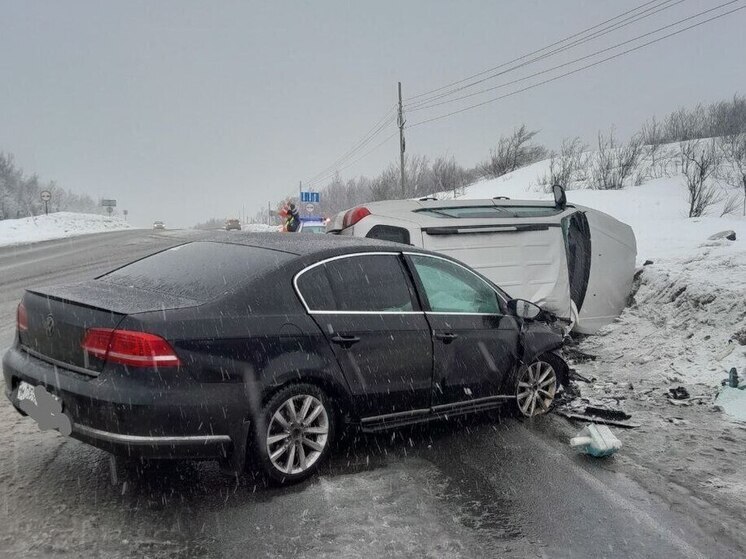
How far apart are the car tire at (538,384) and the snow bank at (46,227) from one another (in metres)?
28.7

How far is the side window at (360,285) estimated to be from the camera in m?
4.11

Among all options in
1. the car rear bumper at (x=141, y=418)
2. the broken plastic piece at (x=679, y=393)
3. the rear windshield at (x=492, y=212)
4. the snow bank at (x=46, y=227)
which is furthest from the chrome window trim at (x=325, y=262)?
the snow bank at (x=46, y=227)

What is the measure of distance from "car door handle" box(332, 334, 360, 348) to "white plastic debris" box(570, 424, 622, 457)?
6.12 ft

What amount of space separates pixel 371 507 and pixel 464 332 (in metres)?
1.62

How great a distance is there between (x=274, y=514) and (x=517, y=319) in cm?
269

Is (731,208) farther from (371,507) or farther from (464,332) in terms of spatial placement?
(371,507)

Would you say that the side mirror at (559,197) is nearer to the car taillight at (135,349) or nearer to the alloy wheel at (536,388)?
the alloy wheel at (536,388)

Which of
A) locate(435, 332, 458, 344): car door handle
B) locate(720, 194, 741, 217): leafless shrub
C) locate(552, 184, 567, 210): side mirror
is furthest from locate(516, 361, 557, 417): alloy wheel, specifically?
locate(720, 194, 741, 217): leafless shrub

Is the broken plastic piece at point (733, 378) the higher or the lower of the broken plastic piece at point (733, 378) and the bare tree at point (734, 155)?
the lower

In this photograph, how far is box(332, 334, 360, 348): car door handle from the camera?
4027 millimetres

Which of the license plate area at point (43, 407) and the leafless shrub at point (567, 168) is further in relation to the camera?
the leafless shrub at point (567, 168)

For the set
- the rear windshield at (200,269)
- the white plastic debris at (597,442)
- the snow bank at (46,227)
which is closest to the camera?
the rear windshield at (200,269)

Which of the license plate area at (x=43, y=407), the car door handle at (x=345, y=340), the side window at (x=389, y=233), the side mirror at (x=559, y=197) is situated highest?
the side mirror at (x=559, y=197)

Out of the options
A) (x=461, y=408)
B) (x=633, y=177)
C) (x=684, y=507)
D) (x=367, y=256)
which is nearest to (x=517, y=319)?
(x=461, y=408)
